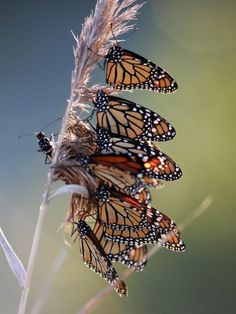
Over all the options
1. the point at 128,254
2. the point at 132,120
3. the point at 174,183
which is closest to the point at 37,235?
the point at 128,254

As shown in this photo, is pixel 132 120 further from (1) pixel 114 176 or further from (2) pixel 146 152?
(1) pixel 114 176

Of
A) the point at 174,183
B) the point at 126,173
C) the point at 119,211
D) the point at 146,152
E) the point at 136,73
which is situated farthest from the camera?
the point at 174,183

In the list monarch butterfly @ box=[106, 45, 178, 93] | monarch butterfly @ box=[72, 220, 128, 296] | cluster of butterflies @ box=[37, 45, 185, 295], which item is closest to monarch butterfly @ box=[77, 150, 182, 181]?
cluster of butterflies @ box=[37, 45, 185, 295]

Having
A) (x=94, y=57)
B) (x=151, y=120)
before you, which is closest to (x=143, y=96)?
(x=151, y=120)

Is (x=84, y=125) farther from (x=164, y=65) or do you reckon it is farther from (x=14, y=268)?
(x=164, y=65)

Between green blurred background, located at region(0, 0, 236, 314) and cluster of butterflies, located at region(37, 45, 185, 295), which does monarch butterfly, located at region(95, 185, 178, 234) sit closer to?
cluster of butterflies, located at region(37, 45, 185, 295)

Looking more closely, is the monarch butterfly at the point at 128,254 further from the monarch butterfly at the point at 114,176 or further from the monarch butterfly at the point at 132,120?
the monarch butterfly at the point at 132,120

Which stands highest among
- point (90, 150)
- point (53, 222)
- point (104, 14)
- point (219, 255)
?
point (104, 14)
